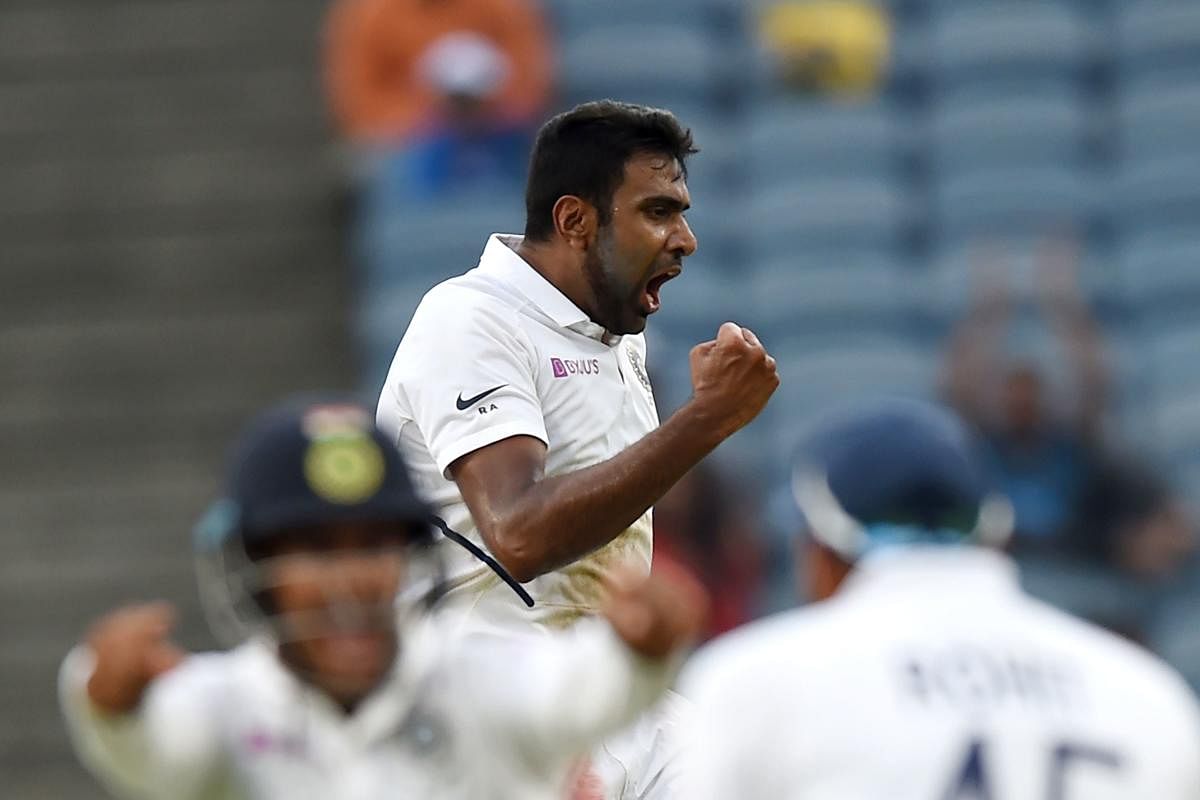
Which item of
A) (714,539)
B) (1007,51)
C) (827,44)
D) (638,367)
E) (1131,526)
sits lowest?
(1131,526)

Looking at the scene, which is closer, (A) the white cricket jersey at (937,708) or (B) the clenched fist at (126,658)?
(B) the clenched fist at (126,658)

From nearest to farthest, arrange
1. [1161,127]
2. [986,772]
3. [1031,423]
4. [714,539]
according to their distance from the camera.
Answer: [986,772]
[714,539]
[1031,423]
[1161,127]

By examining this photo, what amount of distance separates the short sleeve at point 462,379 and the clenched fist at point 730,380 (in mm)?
362

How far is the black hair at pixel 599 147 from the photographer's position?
15.8 ft

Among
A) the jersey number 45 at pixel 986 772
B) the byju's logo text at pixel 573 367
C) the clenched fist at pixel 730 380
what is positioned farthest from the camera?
the byju's logo text at pixel 573 367

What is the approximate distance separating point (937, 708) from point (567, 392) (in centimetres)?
152

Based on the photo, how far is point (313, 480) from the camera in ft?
9.94

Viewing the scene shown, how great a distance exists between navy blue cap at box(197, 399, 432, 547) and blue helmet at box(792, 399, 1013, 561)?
27.5 inches

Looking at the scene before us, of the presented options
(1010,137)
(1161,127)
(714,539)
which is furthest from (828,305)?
(714,539)

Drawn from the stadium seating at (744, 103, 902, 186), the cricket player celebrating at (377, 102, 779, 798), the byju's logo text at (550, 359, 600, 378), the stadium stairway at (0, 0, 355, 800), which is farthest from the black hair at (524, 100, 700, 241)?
the stadium seating at (744, 103, 902, 186)

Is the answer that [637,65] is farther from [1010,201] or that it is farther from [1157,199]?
[1157,199]

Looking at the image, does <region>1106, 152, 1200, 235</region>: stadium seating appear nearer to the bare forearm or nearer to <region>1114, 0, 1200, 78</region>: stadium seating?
<region>1114, 0, 1200, 78</region>: stadium seating

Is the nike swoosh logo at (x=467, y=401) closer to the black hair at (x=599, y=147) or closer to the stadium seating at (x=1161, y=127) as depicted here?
the black hair at (x=599, y=147)

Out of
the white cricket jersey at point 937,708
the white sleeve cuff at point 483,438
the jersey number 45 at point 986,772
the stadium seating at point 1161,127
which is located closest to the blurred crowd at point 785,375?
the stadium seating at point 1161,127
